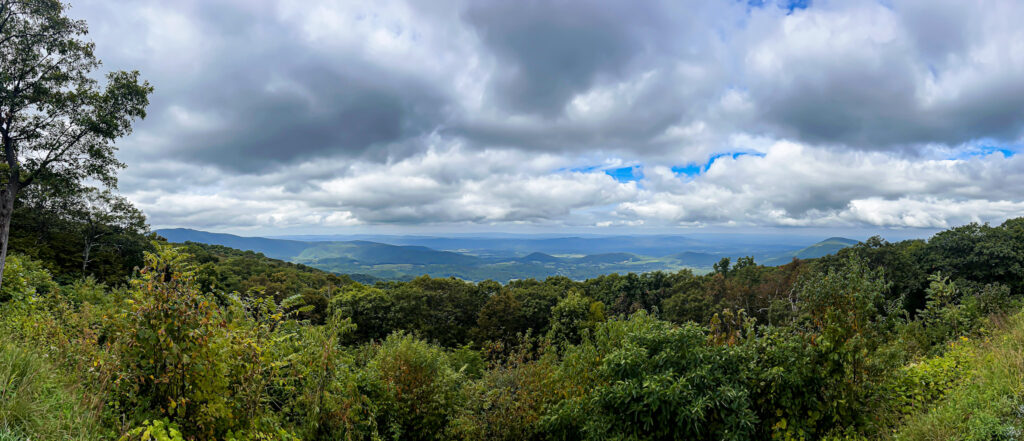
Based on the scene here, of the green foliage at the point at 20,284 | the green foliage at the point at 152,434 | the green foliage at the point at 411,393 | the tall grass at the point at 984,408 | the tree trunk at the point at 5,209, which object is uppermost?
the tree trunk at the point at 5,209

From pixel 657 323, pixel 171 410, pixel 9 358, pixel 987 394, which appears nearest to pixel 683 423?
pixel 657 323

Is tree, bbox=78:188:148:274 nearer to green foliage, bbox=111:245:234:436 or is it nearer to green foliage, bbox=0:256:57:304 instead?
green foliage, bbox=0:256:57:304

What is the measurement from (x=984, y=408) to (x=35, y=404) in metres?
10.4

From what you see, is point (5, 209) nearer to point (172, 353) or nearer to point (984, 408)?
point (172, 353)

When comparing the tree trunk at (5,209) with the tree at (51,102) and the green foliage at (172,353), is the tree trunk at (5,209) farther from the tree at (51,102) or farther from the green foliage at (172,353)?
the green foliage at (172,353)

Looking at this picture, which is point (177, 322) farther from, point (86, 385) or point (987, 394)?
point (987, 394)

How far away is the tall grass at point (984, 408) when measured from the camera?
4590 millimetres

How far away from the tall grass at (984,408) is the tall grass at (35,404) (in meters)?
9.23

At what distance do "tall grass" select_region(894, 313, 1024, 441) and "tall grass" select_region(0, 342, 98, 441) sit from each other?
30.3 ft

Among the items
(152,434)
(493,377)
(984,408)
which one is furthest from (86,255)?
(984,408)

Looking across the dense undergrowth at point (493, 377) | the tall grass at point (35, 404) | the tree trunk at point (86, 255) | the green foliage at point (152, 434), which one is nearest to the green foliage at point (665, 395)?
the dense undergrowth at point (493, 377)

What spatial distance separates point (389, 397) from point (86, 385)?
487cm

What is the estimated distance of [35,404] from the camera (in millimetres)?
3498

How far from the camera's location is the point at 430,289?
42.8 meters
